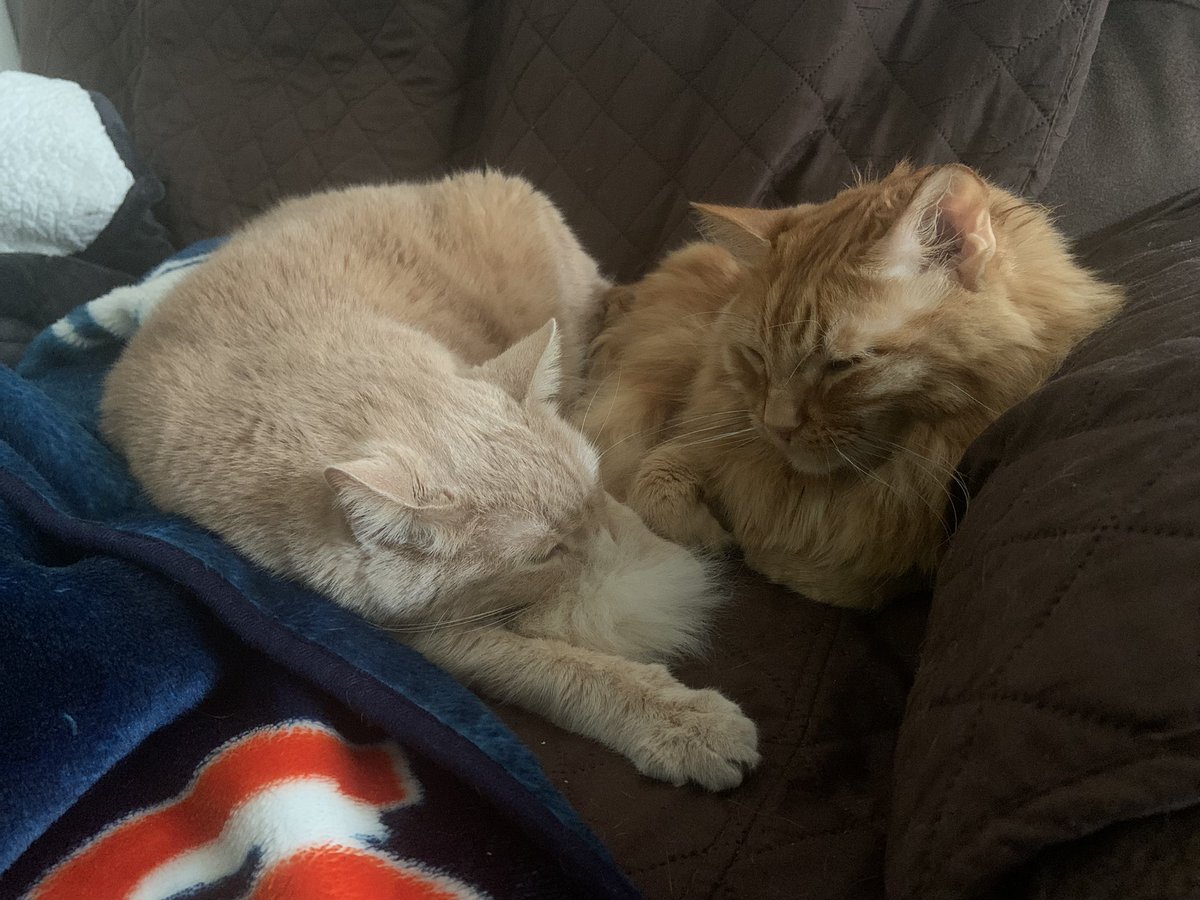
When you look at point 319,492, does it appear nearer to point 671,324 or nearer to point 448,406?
point 448,406

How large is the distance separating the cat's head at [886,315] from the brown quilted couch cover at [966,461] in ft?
0.40

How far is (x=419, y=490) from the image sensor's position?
0.92 metres

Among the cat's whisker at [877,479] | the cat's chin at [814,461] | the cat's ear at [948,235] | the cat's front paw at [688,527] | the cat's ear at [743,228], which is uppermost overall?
the cat's ear at [948,235]

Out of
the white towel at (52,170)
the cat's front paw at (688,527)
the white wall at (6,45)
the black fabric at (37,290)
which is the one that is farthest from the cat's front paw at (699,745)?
the white wall at (6,45)

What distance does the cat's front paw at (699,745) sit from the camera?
2.69 ft

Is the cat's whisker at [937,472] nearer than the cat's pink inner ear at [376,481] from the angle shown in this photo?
No

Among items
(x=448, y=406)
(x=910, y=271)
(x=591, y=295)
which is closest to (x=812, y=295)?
(x=910, y=271)

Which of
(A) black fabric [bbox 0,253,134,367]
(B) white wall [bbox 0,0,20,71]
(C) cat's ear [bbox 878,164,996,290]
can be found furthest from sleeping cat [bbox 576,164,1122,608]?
(B) white wall [bbox 0,0,20,71]

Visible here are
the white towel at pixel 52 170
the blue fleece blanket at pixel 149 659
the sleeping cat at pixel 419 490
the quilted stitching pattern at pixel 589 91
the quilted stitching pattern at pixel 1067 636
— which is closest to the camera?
the quilted stitching pattern at pixel 1067 636

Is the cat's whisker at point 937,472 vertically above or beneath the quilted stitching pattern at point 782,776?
above

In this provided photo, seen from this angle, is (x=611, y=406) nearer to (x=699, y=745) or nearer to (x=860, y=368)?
(x=860, y=368)

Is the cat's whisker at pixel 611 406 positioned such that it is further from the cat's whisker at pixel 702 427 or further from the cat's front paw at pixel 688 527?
the cat's front paw at pixel 688 527

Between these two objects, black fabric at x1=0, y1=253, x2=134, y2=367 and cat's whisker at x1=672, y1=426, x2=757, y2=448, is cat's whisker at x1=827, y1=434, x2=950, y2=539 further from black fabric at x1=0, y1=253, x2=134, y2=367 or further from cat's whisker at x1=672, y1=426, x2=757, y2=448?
black fabric at x1=0, y1=253, x2=134, y2=367

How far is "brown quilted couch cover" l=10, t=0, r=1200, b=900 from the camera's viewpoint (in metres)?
0.52
